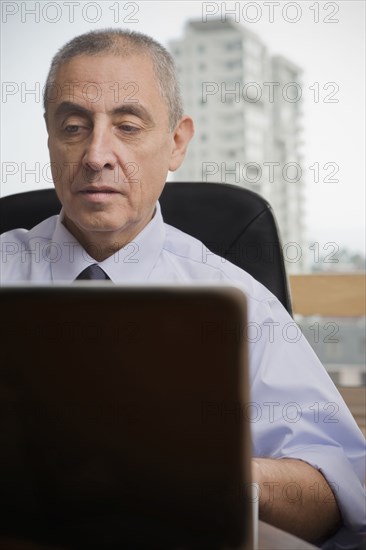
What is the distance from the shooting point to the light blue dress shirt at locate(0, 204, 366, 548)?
3.59ft

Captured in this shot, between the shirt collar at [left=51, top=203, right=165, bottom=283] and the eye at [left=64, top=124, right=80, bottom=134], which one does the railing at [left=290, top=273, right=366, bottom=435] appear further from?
the eye at [left=64, top=124, right=80, bottom=134]

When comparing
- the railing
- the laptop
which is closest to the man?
the laptop

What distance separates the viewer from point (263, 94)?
3.56 meters

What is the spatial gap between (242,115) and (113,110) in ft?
7.70

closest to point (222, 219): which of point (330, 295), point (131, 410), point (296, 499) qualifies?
point (296, 499)

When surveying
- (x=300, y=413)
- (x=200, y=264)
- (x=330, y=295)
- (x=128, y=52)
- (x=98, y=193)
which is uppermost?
(x=128, y=52)

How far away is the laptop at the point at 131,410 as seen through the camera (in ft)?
1.79

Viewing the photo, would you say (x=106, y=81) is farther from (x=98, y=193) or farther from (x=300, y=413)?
(x=300, y=413)

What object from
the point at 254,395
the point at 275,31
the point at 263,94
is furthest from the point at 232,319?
the point at 263,94

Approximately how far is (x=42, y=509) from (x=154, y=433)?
0.40 feet

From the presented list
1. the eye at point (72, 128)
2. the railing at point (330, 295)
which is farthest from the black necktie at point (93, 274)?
the railing at point (330, 295)

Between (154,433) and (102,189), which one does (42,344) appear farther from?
(102,189)

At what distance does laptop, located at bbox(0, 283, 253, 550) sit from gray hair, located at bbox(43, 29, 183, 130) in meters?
0.89

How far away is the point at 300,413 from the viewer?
1182mm
